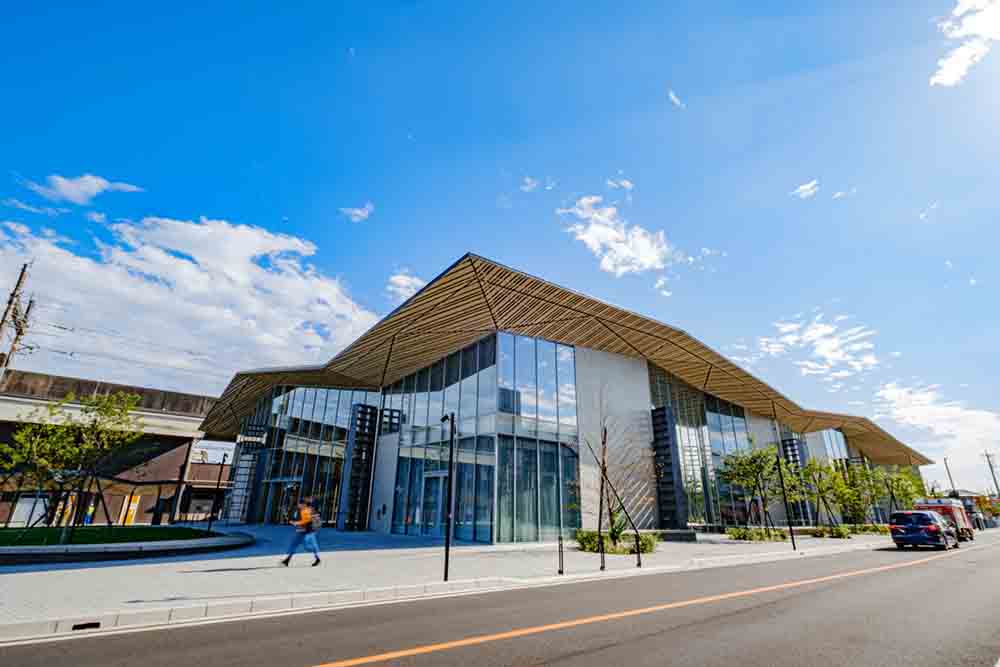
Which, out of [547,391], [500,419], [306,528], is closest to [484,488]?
[500,419]

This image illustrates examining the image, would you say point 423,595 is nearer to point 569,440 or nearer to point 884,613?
point 884,613

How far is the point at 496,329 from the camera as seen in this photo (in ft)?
62.6

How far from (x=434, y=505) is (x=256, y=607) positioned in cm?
1386

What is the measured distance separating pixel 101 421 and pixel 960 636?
22.0 m

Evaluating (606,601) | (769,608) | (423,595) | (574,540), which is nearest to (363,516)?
(574,540)

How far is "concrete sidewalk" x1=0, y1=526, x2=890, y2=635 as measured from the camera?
267 inches

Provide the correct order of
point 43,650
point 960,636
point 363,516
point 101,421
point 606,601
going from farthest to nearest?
point 363,516 < point 101,421 < point 606,601 < point 960,636 < point 43,650

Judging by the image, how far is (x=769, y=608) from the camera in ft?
23.7

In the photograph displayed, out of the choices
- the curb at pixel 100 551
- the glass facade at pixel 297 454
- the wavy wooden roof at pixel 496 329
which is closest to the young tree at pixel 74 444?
the curb at pixel 100 551

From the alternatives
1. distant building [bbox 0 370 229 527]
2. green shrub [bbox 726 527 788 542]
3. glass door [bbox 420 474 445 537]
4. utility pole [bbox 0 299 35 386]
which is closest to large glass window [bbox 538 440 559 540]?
glass door [bbox 420 474 445 537]

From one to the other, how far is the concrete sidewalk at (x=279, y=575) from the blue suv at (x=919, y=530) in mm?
7823

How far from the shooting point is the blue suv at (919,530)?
1945 centimetres

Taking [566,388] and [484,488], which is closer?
[484,488]

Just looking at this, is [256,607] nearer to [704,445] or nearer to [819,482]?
[704,445]
